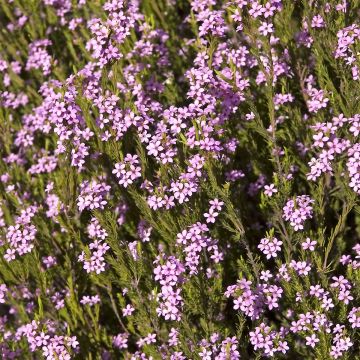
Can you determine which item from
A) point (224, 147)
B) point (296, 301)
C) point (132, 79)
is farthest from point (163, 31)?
point (296, 301)

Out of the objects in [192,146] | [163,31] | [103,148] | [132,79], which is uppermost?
[163,31]

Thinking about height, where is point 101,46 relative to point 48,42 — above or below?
below

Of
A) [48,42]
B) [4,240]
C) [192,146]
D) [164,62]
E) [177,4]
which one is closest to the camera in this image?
[192,146]

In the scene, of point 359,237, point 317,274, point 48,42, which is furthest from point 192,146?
point 48,42

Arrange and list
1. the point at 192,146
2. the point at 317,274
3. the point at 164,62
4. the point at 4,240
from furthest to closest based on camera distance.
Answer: the point at 164,62
the point at 4,240
the point at 317,274
the point at 192,146

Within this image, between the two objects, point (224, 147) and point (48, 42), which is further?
point (48, 42)

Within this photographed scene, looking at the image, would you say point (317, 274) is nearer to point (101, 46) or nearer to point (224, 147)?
point (224, 147)

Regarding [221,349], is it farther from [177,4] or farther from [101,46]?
[177,4]
